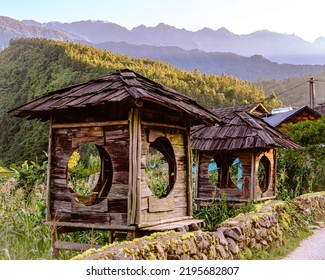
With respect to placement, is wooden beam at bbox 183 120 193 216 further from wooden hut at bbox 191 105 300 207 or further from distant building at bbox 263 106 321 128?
distant building at bbox 263 106 321 128

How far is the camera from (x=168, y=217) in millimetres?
6766

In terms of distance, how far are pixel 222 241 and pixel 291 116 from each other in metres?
15.5

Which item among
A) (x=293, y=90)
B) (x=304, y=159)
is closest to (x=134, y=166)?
(x=304, y=159)

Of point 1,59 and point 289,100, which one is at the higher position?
point 289,100

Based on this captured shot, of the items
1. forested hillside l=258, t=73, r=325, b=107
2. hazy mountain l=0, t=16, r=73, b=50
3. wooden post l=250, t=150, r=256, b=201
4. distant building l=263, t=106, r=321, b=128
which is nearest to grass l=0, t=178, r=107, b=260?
hazy mountain l=0, t=16, r=73, b=50

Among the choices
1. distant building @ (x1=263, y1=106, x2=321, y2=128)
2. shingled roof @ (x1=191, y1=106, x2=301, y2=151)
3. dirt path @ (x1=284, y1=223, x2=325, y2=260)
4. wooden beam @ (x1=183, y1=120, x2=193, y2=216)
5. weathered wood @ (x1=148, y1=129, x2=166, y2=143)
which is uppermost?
distant building @ (x1=263, y1=106, x2=321, y2=128)

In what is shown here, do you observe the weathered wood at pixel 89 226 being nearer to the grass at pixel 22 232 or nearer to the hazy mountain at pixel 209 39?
the grass at pixel 22 232

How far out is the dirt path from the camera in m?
8.21

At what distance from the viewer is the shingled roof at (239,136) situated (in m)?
10.5

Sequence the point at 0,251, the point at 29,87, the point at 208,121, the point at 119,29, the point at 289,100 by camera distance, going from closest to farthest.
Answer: the point at 0,251
the point at 208,121
the point at 119,29
the point at 29,87
the point at 289,100

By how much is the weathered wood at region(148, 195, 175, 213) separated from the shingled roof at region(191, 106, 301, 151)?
13.2ft

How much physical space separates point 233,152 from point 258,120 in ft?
3.26
